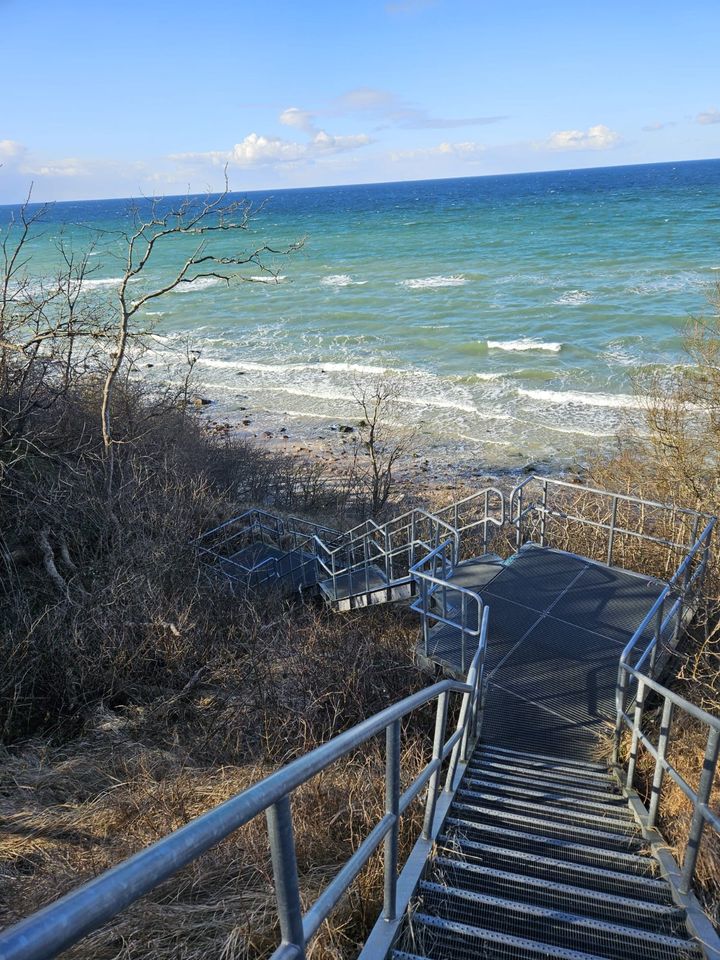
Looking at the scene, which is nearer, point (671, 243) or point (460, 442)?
point (460, 442)

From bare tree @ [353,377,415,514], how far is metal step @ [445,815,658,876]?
11445 millimetres

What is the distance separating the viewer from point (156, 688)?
8.23 meters

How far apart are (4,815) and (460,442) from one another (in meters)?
18.1

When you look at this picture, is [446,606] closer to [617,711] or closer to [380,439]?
[617,711]

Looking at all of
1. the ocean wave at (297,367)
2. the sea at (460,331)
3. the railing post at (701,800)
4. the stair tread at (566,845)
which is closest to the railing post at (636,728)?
the stair tread at (566,845)

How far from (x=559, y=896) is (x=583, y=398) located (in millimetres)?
22080

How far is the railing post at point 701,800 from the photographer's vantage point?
3.28 metres

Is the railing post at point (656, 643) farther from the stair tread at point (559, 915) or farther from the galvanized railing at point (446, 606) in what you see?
the stair tread at point (559, 915)

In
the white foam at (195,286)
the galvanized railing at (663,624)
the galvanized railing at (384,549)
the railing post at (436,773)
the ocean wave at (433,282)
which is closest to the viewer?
the railing post at (436,773)

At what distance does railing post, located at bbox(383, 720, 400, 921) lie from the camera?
279 centimetres

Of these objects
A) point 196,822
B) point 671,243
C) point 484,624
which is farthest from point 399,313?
point 196,822

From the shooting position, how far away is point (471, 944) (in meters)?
3.10

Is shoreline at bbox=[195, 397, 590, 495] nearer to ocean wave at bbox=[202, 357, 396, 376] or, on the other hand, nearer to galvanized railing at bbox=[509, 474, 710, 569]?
galvanized railing at bbox=[509, 474, 710, 569]

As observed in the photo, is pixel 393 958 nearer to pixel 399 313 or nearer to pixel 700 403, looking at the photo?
pixel 700 403
